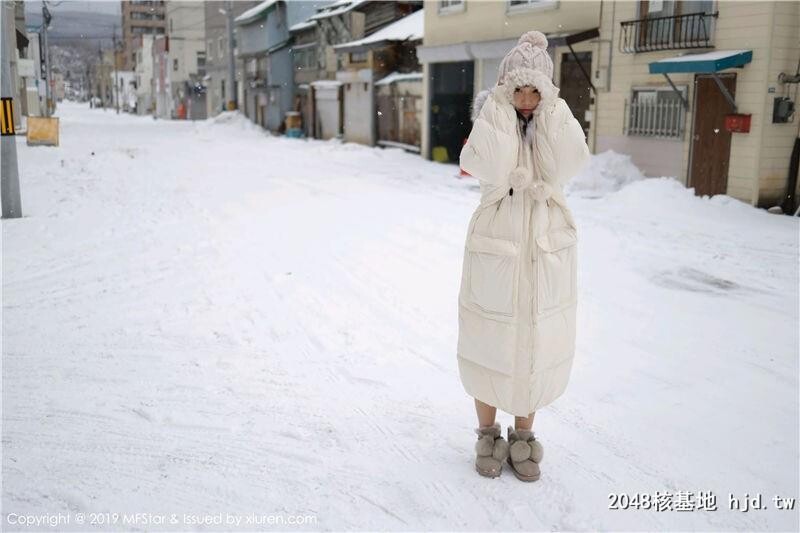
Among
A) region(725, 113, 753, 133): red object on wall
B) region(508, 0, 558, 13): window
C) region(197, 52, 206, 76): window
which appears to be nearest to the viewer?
region(725, 113, 753, 133): red object on wall

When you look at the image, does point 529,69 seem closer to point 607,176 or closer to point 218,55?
point 607,176

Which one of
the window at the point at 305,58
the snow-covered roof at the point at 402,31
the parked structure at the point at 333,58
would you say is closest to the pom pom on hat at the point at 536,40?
the snow-covered roof at the point at 402,31

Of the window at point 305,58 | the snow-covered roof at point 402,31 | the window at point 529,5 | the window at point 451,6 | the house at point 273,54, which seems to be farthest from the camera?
the house at point 273,54

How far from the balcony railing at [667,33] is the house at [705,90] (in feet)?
0.07

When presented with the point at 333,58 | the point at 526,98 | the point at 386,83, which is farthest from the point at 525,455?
the point at 333,58

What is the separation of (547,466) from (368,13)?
2801 centimetres

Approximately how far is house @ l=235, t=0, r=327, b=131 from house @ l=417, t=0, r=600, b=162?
18.2 metres

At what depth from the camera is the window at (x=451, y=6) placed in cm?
1997

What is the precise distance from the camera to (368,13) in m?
28.9

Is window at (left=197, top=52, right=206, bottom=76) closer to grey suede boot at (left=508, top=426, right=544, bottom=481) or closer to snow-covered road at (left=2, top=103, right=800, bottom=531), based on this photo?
snow-covered road at (left=2, top=103, right=800, bottom=531)

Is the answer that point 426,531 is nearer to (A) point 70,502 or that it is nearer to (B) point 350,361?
(A) point 70,502

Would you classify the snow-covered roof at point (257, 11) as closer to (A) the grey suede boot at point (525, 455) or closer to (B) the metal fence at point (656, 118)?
(B) the metal fence at point (656, 118)

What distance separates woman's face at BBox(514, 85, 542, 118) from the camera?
10.5ft

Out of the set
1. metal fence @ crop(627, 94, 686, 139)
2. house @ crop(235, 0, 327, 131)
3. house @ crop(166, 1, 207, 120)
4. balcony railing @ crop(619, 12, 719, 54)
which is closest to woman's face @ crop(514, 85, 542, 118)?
balcony railing @ crop(619, 12, 719, 54)
